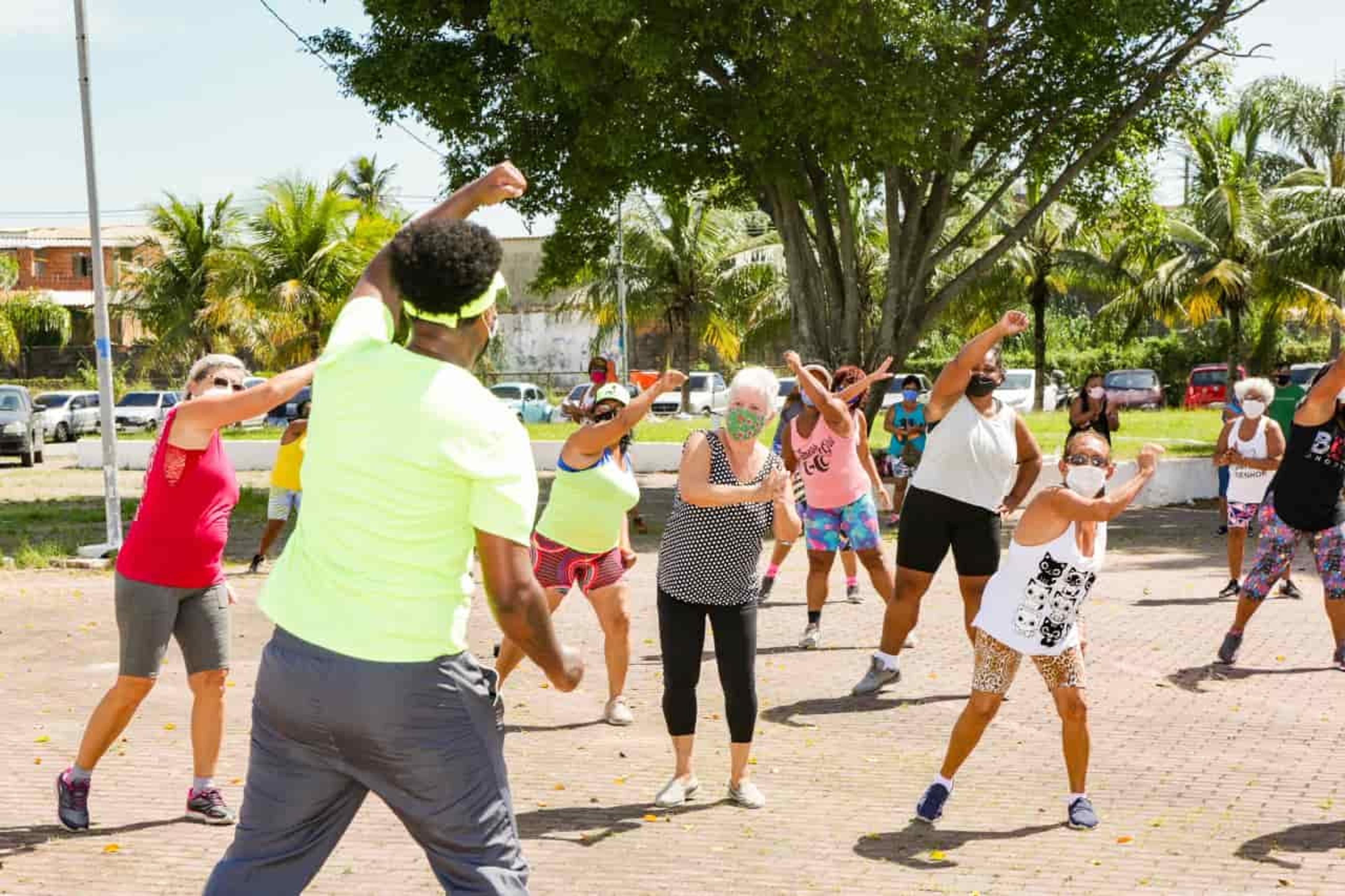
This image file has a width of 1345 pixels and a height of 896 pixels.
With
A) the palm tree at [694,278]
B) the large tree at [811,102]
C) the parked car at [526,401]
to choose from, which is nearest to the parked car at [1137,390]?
the palm tree at [694,278]

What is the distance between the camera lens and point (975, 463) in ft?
25.3

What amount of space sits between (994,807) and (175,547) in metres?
3.56

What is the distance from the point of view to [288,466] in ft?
43.0

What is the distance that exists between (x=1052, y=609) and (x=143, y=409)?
4125 cm

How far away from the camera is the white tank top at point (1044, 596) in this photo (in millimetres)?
5742

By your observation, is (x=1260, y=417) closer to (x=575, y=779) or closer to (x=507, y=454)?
(x=575, y=779)

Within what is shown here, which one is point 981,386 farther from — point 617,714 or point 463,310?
point 463,310

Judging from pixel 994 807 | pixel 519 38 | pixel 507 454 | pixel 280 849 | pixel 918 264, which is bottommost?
pixel 994 807

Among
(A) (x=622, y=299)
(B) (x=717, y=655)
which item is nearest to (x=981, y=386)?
(B) (x=717, y=655)

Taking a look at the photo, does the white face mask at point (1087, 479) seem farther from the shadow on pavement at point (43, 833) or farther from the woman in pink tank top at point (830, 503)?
the shadow on pavement at point (43, 833)

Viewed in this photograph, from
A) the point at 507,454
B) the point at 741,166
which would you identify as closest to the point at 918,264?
the point at 741,166

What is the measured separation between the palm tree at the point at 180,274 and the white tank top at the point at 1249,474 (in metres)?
38.3

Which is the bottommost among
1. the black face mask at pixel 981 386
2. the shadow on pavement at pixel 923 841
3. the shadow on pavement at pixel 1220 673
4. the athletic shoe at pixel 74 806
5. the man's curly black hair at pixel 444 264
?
the shadow on pavement at pixel 1220 673

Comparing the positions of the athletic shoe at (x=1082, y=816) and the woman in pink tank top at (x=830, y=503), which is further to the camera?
the woman in pink tank top at (x=830, y=503)
